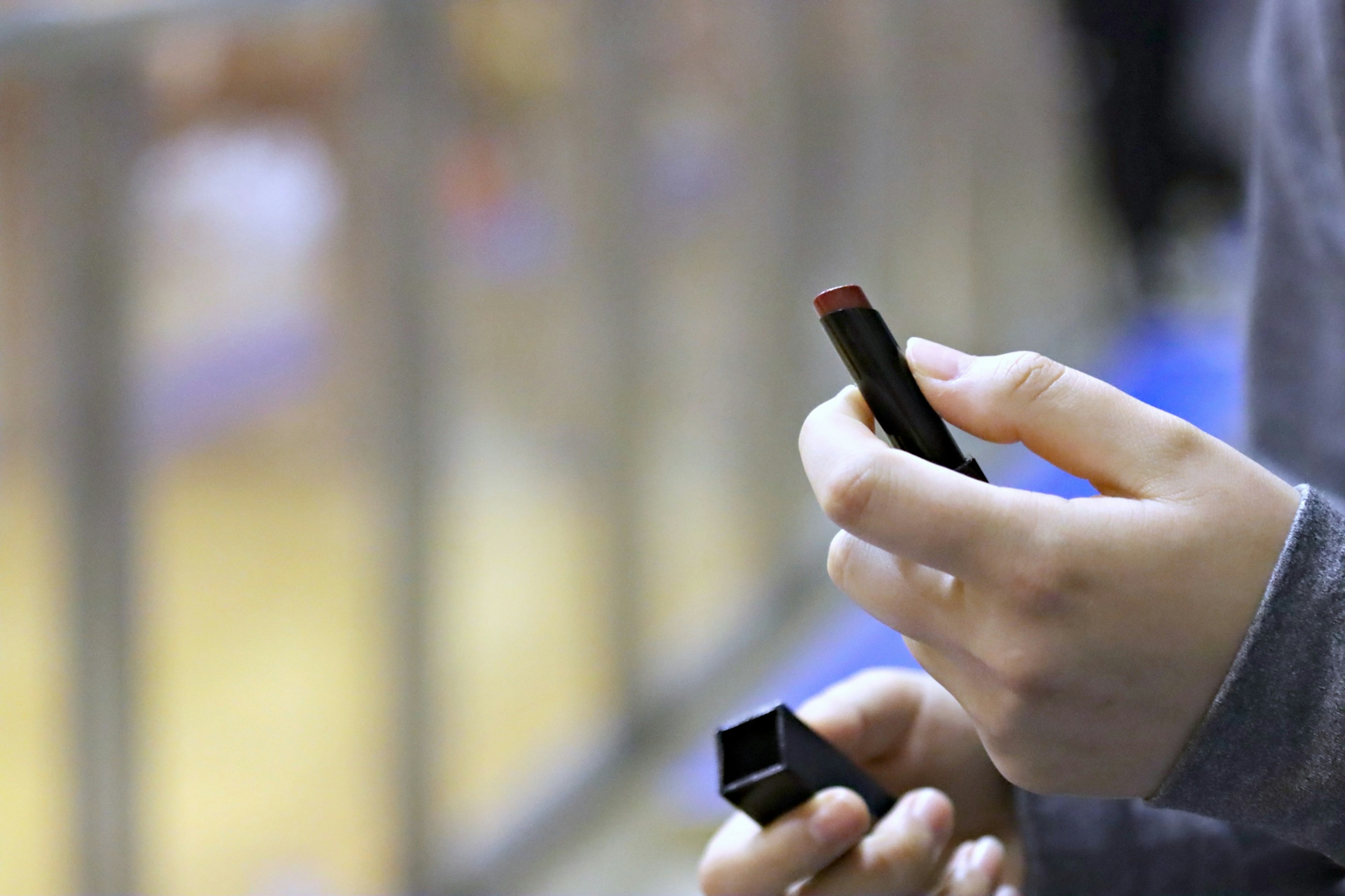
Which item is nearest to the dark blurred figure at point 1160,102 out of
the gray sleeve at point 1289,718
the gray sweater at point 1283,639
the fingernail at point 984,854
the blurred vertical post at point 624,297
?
the blurred vertical post at point 624,297

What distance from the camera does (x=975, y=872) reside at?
1.87 ft

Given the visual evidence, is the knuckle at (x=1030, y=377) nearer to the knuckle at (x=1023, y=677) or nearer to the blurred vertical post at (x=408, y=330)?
the knuckle at (x=1023, y=677)

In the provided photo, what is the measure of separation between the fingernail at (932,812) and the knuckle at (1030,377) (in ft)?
0.80

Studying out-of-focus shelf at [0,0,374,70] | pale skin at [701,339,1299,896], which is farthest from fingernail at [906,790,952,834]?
out-of-focus shelf at [0,0,374,70]

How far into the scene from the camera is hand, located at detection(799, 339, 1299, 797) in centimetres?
36

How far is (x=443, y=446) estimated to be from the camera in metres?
1.19

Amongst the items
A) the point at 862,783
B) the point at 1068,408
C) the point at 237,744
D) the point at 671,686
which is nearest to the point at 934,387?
the point at 1068,408

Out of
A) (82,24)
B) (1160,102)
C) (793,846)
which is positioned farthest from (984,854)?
(1160,102)

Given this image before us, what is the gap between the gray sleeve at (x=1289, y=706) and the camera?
368 mm

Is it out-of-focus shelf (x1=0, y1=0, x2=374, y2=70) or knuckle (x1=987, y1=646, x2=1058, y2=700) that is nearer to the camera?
knuckle (x1=987, y1=646, x2=1058, y2=700)

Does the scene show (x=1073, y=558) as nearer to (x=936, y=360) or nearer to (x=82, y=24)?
(x=936, y=360)

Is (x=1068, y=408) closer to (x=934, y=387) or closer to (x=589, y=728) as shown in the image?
(x=934, y=387)

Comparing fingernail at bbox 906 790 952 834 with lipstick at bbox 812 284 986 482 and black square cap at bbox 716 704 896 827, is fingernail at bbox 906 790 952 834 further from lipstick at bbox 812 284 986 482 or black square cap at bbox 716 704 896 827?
lipstick at bbox 812 284 986 482

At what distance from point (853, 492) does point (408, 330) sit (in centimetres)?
84
